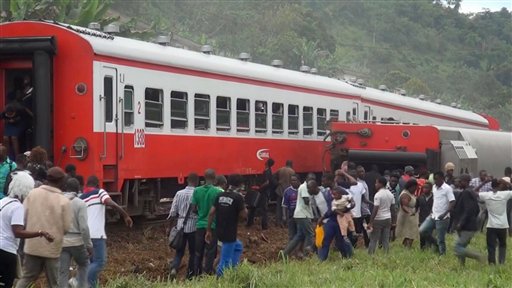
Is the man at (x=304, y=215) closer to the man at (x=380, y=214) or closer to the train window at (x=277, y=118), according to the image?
the man at (x=380, y=214)

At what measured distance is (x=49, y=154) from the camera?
14.9 metres

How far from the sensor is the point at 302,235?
1463cm

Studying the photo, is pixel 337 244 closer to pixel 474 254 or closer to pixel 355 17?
pixel 474 254

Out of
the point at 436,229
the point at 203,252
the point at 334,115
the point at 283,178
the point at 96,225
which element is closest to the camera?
the point at 96,225

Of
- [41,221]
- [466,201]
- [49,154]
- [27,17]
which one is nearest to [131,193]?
[49,154]

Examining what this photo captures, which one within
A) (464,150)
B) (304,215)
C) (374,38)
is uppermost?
(374,38)

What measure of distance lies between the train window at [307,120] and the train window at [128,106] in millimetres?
7241

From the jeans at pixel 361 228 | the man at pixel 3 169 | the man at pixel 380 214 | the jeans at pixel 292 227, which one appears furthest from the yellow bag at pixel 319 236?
the man at pixel 3 169

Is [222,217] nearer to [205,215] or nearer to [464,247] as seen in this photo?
[205,215]

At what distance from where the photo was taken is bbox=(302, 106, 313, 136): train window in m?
22.5

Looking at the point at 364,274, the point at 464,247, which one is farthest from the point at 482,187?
the point at 364,274

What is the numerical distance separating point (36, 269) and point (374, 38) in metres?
98.5

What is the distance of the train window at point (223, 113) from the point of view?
18547mm

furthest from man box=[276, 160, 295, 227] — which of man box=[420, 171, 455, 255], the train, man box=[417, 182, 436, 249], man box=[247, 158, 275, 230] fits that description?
man box=[420, 171, 455, 255]
